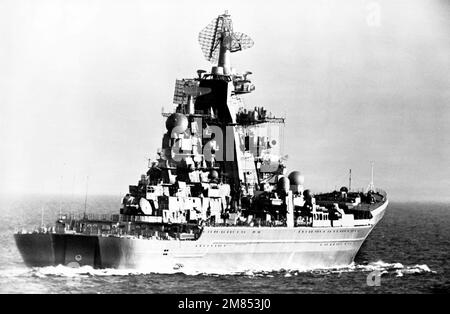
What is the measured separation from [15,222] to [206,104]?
39.6 metres

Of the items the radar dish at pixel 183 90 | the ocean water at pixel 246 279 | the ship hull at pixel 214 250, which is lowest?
the ocean water at pixel 246 279

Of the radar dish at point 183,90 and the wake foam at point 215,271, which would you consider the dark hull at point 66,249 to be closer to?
the wake foam at point 215,271

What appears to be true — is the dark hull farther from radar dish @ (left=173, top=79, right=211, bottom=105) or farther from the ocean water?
radar dish @ (left=173, top=79, right=211, bottom=105)

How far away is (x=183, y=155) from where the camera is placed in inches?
1540

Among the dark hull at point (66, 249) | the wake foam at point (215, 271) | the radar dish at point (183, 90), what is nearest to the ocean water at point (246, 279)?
the wake foam at point (215, 271)

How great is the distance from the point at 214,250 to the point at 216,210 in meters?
2.93

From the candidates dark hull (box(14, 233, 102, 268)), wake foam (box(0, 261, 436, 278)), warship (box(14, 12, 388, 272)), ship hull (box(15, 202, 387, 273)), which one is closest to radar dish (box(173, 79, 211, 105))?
warship (box(14, 12, 388, 272))

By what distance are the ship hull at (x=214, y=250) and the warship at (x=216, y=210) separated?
0.05m

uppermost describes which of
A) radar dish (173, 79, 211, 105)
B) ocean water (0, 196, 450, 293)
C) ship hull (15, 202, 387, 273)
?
radar dish (173, 79, 211, 105)

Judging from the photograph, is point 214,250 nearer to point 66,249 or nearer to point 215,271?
point 215,271

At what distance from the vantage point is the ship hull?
33.1m

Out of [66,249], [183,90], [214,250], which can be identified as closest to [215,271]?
[214,250]

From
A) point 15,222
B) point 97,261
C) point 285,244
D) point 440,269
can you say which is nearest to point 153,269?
point 97,261

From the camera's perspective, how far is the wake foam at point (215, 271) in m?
32.3
